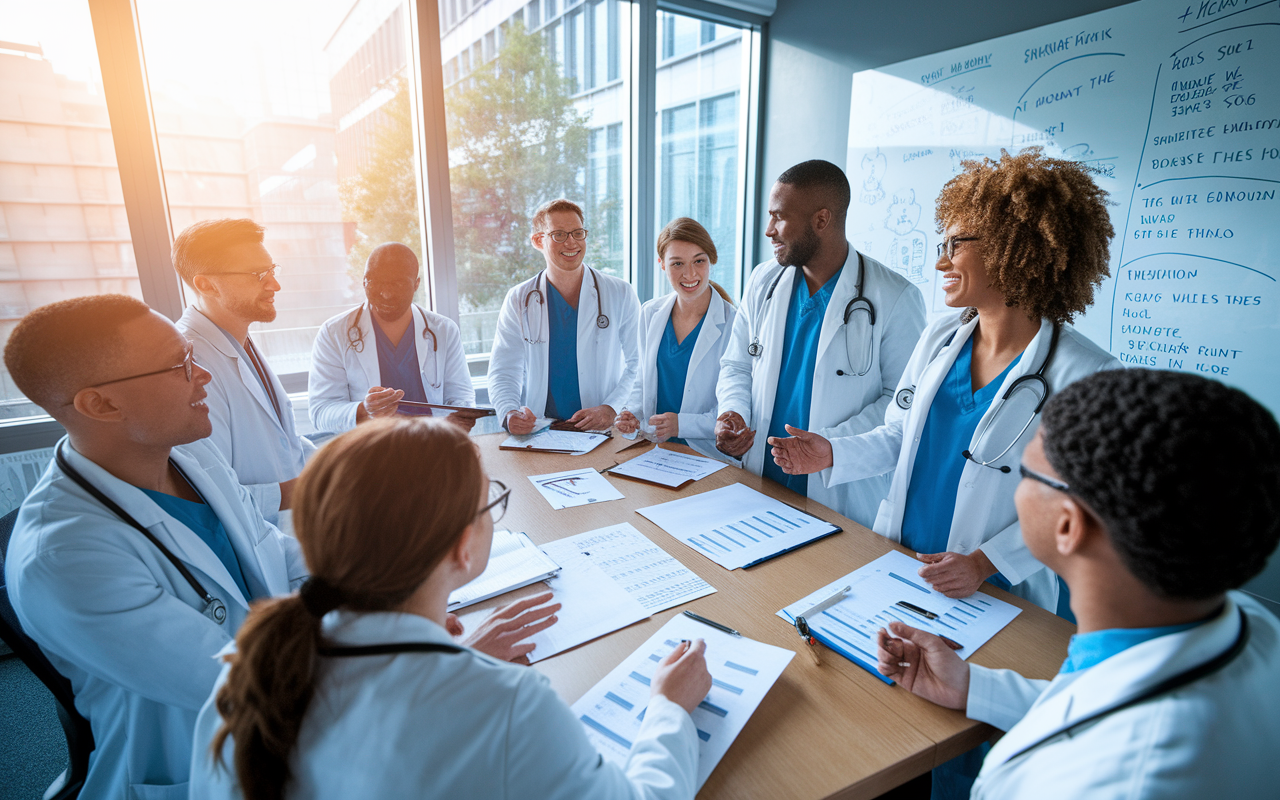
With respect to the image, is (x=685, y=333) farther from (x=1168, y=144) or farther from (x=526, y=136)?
(x=1168, y=144)

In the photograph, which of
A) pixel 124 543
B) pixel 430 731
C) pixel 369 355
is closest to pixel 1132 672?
pixel 430 731

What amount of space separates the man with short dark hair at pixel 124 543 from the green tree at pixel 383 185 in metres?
2.18

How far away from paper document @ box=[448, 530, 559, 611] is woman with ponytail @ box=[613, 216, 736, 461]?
122 centimetres

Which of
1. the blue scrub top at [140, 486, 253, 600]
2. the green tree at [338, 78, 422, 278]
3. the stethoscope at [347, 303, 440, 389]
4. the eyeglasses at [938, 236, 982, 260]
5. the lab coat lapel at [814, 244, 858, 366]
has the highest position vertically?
the green tree at [338, 78, 422, 278]

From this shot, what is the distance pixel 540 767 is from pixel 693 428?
1.84m

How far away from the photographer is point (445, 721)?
2.25 feet

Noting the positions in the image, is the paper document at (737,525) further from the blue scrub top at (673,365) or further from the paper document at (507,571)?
the blue scrub top at (673,365)

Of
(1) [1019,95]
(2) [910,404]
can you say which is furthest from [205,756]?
(1) [1019,95]

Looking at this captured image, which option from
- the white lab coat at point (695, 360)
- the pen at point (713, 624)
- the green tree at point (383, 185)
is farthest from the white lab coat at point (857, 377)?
the green tree at point (383, 185)

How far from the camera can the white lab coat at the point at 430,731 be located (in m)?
0.67

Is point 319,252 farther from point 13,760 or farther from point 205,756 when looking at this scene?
point 205,756

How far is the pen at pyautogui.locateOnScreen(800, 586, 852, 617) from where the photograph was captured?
1.25 metres

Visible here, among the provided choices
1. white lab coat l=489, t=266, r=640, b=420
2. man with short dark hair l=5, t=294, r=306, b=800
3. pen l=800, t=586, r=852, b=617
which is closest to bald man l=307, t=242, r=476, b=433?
white lab coat l=489, t=266, r=640, b=420

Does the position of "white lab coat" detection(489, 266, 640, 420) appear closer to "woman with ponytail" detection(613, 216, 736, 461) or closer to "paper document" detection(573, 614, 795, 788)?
"woman with ponytail" detection(613, 216, 736, 461)
